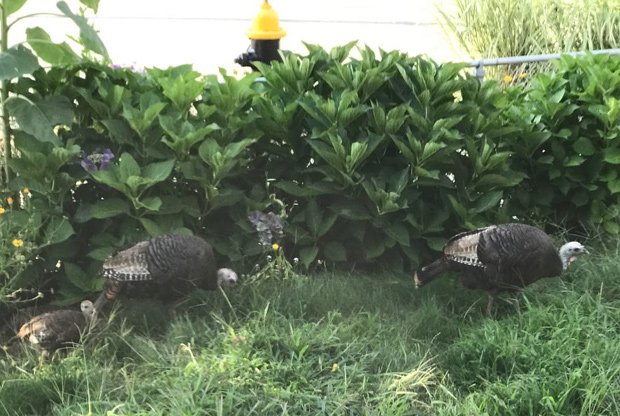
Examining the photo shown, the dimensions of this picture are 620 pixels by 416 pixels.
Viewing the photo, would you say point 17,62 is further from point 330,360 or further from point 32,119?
point 330,360

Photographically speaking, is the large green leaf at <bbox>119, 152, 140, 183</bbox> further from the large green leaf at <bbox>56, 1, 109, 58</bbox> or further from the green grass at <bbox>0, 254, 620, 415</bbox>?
the green grass at <bbox>0, 254, 620, 415</bbox>

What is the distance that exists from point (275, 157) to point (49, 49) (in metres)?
1.47

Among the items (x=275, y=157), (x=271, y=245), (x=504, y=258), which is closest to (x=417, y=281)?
(x=504, y=258)

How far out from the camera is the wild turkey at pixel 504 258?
412 centimetres

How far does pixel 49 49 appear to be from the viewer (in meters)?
4.38

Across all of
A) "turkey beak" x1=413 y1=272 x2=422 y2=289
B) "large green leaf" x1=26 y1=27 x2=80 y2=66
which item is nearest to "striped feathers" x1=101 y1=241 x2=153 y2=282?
"large green leaf" x1=26 y1=27 x2=80 y2=66

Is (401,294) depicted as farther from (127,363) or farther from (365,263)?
(127,363)

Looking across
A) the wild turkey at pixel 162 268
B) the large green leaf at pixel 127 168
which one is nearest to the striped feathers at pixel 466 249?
the wild turkey at pixel 162 268

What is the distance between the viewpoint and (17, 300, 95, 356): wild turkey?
3852 millimetres

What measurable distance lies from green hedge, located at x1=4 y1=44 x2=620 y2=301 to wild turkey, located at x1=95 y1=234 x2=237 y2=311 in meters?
0.28

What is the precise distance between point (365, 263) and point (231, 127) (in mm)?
1237

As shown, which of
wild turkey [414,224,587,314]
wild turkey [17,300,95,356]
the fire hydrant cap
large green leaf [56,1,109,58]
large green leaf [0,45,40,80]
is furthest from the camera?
the fire hydrant cap

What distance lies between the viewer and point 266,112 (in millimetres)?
4633

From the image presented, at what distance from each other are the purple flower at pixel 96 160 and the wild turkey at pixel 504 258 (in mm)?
2006
